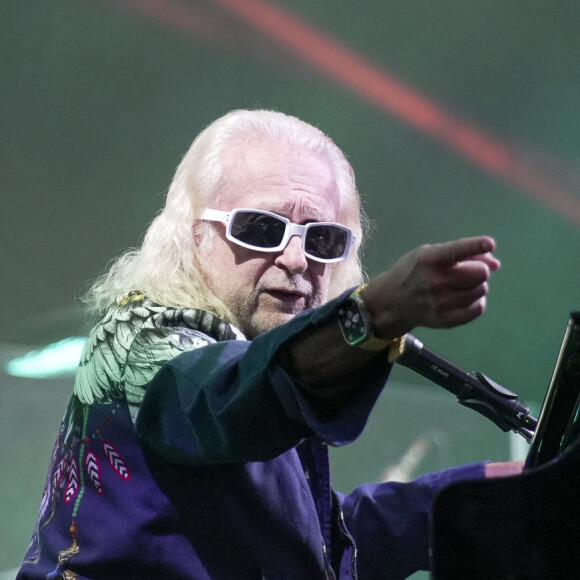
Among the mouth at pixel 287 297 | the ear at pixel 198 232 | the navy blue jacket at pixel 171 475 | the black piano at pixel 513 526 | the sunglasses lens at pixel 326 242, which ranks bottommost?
the black piano at pixel 513 526

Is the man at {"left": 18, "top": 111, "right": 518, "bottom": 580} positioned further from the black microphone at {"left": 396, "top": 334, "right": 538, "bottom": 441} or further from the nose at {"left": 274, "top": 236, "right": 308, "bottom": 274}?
the black microphone at {"left": 396, "top": 334, "right": 538, "bottom": 441}

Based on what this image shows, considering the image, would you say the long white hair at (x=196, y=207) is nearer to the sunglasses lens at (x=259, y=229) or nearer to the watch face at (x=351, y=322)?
the sunglasses lens at (x=259, y=229)

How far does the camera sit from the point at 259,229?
1.86m

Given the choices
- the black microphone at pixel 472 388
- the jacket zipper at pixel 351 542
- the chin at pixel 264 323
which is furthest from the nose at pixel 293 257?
the jacket zipper at pixel 351 542

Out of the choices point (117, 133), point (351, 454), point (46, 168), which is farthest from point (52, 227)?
point (351, 454)

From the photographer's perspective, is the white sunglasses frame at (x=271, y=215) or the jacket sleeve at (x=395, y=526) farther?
the jacket sleeve at (x=395, y=526)

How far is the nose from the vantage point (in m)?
1.87

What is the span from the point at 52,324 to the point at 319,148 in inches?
60.5

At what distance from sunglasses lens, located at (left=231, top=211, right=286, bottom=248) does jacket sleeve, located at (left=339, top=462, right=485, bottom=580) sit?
27.5 inches

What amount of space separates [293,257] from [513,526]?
1162 millimetres

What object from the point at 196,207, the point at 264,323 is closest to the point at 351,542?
the point at 264,323

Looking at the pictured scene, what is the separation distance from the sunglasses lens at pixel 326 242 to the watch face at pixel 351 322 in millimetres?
926

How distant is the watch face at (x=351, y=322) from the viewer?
0.96 metres

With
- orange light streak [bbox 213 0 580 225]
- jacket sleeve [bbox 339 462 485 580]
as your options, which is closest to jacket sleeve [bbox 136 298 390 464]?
jacket sleeve [bbox 339 462 485 580]
